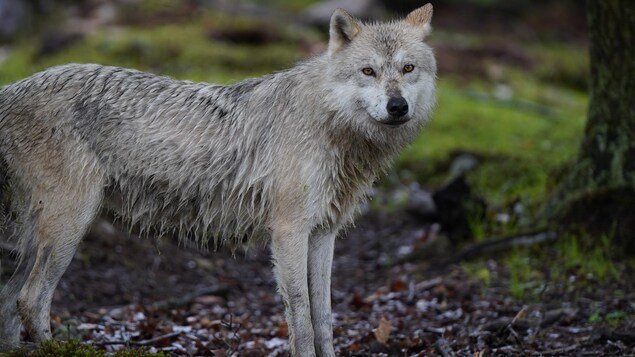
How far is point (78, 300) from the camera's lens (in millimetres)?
8305

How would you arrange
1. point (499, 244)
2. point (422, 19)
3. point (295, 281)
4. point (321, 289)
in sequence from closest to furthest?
point (295, 281)
point (321, 289)
point (422, 19)
point (499, 244)

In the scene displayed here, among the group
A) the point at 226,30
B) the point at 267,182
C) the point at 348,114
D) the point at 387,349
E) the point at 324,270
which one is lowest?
the point at 387,349

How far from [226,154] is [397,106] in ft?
4.45

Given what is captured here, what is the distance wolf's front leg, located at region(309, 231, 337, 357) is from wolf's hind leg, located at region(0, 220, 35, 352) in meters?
2.02

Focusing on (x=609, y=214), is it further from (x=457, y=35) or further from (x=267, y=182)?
(x=457, y=35)

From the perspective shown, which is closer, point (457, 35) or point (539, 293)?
point (539, 293)

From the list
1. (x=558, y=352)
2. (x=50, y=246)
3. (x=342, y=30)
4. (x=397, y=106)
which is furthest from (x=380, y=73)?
(x=50, y=246)

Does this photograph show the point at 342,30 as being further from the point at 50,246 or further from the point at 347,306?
the point at 347,306

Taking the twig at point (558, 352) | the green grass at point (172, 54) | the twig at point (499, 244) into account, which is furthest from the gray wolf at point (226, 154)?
the green grass at point (172, 54)

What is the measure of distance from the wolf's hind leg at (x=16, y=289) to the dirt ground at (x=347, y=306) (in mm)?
578

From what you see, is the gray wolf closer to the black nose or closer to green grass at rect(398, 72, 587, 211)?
the black nose

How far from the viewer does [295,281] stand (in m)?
6.19

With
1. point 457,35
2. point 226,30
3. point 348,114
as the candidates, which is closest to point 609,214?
point 348,114

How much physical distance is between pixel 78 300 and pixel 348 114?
3484mm
